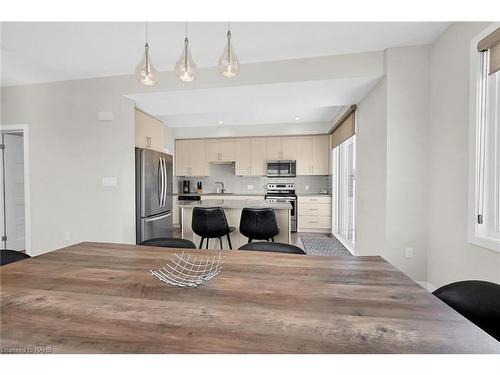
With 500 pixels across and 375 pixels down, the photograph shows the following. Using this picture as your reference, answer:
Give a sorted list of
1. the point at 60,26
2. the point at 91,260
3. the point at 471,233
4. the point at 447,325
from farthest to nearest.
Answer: the point at 60,26 < the point at 471,233 < the point at 91,260 < the point at 447,325

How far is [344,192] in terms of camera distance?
4.56m

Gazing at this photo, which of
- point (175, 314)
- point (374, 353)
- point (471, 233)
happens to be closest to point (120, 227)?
point (175, 314)

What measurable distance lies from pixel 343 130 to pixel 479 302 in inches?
142

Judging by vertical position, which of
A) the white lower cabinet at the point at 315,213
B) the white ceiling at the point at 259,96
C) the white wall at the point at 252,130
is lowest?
the white lower cabinet at the point at 315,213

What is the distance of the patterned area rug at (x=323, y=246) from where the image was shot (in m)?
3.88

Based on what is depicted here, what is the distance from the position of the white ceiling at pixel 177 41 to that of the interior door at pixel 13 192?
1482mm

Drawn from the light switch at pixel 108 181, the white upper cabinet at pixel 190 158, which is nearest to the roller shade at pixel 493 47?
the light switch at pixel 108 181

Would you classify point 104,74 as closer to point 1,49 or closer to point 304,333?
point 1,49

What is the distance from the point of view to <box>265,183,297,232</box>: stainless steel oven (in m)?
5.32

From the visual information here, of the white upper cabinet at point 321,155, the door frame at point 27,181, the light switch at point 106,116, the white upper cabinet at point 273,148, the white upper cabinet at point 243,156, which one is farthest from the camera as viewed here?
the white upper cabinet at point 243,156

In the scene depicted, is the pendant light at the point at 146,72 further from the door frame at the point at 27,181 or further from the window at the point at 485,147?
the door frame at the point at 27,181

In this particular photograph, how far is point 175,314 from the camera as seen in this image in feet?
2.52

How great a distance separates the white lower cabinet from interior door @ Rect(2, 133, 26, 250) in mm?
5047
